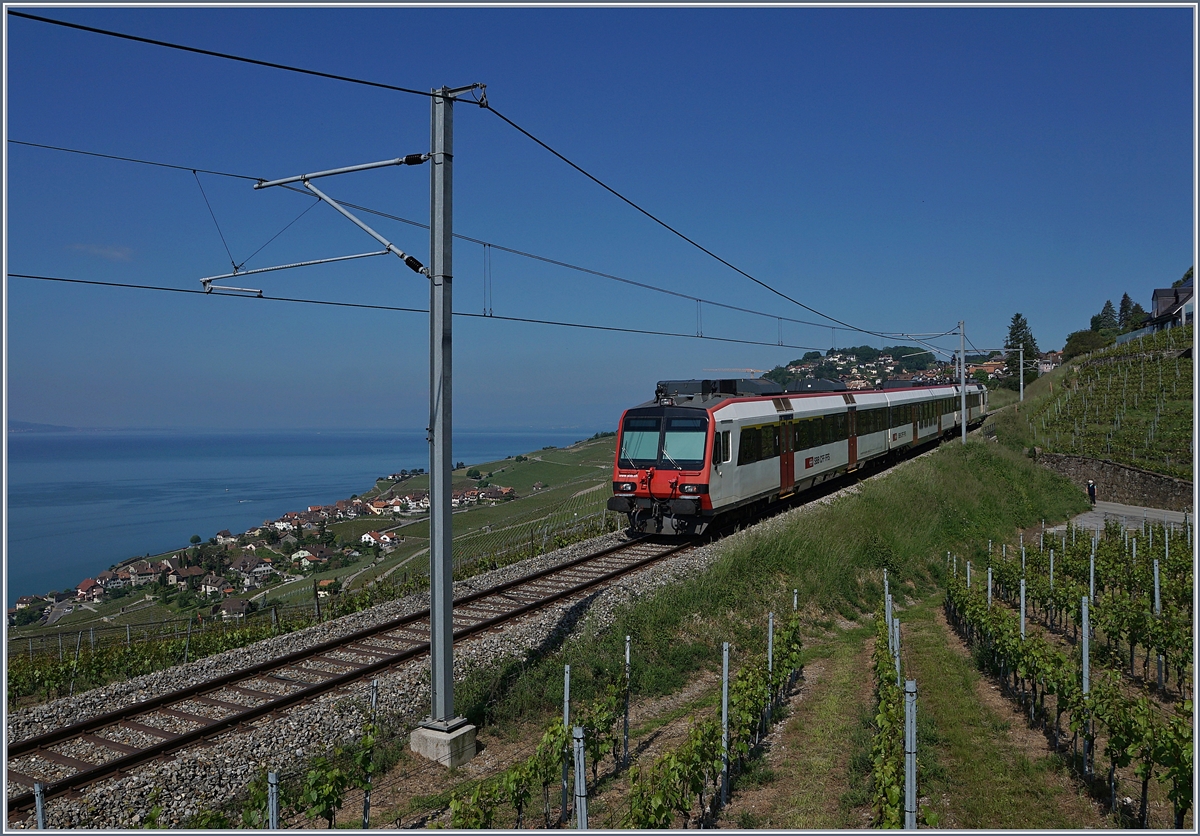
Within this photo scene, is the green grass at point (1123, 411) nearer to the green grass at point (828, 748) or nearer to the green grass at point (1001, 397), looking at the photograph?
the green grass at point (1001, 397)

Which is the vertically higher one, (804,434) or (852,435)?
Answer: (804,434)

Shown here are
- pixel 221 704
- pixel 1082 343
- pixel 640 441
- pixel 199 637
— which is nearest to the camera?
pixel 221 704

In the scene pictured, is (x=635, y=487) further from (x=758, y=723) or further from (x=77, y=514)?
(x=77, y=514)

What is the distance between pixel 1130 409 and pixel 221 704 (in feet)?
180

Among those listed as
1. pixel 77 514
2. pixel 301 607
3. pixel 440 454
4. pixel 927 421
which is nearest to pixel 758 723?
pixel 440 454

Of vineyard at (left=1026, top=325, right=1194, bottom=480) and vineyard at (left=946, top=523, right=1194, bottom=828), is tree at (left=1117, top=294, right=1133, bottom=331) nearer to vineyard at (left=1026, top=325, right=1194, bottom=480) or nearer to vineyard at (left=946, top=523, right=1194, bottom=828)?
vineyard at (left=1026, top=325, right=1194, bottom=480)

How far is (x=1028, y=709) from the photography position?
9984 millimetres

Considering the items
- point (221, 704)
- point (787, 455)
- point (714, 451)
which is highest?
point (714, 451)

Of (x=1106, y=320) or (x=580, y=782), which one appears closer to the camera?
(x=580, y=782)

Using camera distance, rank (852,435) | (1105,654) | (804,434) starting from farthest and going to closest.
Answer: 1. (852,435)
2. (804,434)
3. (1105,654)

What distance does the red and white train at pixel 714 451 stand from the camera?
17344 millimetres

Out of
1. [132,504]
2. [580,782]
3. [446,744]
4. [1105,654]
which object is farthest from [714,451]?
[132,504]

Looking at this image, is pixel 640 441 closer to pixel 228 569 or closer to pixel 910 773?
pixel 910 773

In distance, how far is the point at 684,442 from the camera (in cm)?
1750
